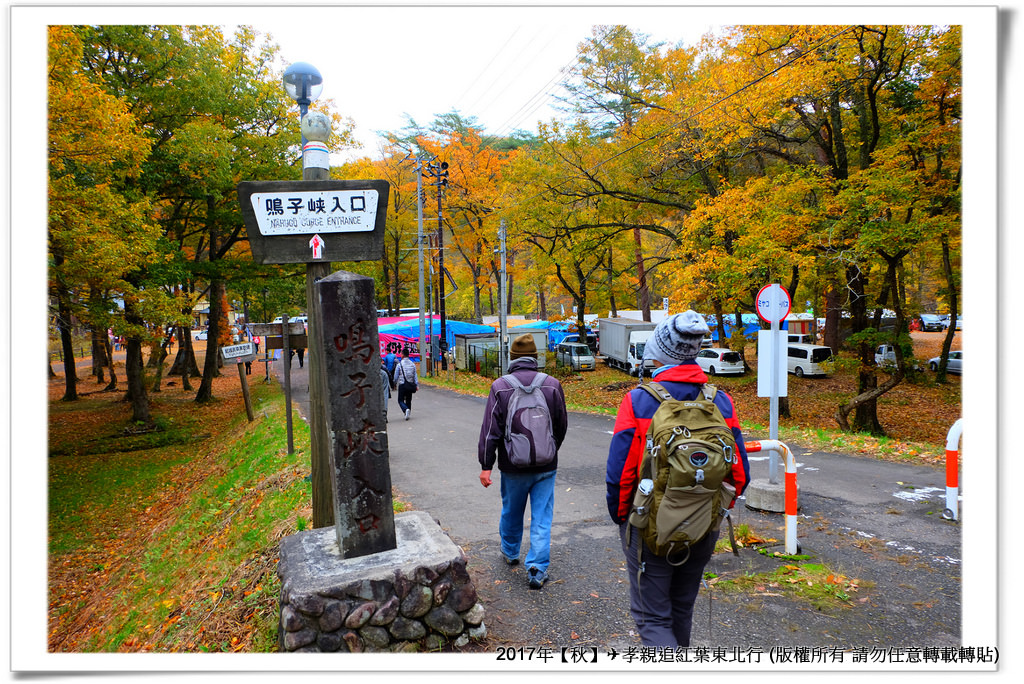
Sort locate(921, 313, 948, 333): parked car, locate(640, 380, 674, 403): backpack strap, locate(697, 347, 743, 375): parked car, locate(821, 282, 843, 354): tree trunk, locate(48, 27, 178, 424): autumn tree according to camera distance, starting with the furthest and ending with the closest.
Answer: locate(921, 313, 948, 333): parked car, locate(697, 347, 743, 375): parked car, locate(821, 282, 843, 354): tree trunk, locate(48, 27, 178, 424): autumn tree, locate(640, 380, 674, 403): backpack strap

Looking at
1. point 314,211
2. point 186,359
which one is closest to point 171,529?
point 314,211

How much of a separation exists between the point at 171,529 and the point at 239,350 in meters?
3.64

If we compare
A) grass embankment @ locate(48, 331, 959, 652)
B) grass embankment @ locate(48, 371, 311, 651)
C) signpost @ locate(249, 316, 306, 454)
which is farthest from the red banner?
signpost @ locate(249, 316, 306, 454)

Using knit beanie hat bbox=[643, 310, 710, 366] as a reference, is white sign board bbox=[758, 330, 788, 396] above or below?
below

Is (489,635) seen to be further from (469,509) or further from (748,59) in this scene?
(748,59)

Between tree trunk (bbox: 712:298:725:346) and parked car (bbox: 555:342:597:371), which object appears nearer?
tree trunk (bbox: 712:298:725:346)

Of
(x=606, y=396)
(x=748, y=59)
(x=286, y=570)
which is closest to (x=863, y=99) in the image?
(x=748, y=59)

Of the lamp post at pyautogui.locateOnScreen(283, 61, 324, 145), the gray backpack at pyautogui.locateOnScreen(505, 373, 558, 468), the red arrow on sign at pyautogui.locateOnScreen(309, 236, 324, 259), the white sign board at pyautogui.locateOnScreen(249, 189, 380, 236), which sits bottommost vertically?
the gray backpack at pyautogui.locateOnScreen(505, 373, 558, 468)

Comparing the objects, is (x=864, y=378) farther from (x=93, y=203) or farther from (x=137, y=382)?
(x=137, y=382)

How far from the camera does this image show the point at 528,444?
13.3 ft

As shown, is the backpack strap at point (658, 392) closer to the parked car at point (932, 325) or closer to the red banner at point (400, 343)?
the red banner at point (400, 343)

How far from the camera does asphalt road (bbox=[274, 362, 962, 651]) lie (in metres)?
3.70

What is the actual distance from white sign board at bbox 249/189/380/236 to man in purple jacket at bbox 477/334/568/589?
5.18 feet

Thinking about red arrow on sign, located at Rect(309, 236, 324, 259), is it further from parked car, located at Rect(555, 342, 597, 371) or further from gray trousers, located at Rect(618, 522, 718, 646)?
parked car, located at Rect(555, 342, 597, 371)
